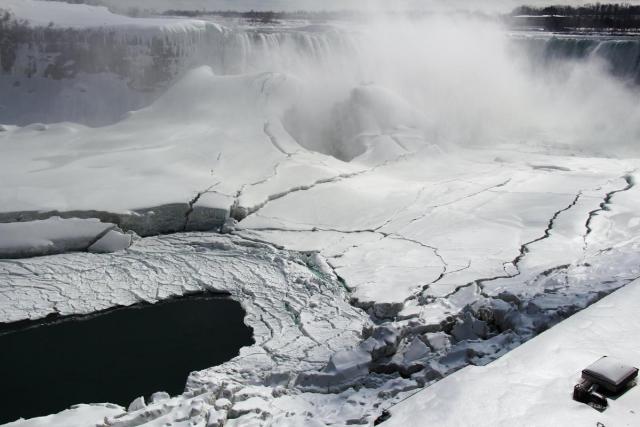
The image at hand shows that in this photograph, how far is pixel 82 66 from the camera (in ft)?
39.1

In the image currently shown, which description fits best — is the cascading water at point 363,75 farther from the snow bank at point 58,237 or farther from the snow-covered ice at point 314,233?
the snow bank at point 58,237

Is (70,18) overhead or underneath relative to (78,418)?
overhead

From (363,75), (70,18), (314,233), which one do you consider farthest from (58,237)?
(363,75)

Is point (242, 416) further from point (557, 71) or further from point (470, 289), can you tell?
point (557, 71)

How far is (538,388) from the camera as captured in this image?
8.44 feet

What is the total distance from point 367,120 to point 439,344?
666 cm

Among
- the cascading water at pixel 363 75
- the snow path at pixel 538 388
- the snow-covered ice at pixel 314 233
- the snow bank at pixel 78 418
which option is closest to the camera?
the snow path at pixel 538 388

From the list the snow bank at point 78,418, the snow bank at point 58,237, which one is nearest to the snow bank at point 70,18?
the snow bank at point 58,237

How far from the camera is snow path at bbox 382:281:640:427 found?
2385mm

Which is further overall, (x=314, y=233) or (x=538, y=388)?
(x=314, y=233)

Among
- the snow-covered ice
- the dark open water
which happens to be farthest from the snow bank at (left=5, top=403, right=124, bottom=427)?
the dark open water

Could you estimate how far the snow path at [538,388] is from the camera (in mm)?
2385

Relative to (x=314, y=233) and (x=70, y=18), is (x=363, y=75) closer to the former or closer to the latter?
(x=70, y=18)

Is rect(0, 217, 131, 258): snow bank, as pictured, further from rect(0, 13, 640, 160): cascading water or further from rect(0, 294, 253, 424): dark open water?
A: rect(0, 13, 640, 160): cascading water
